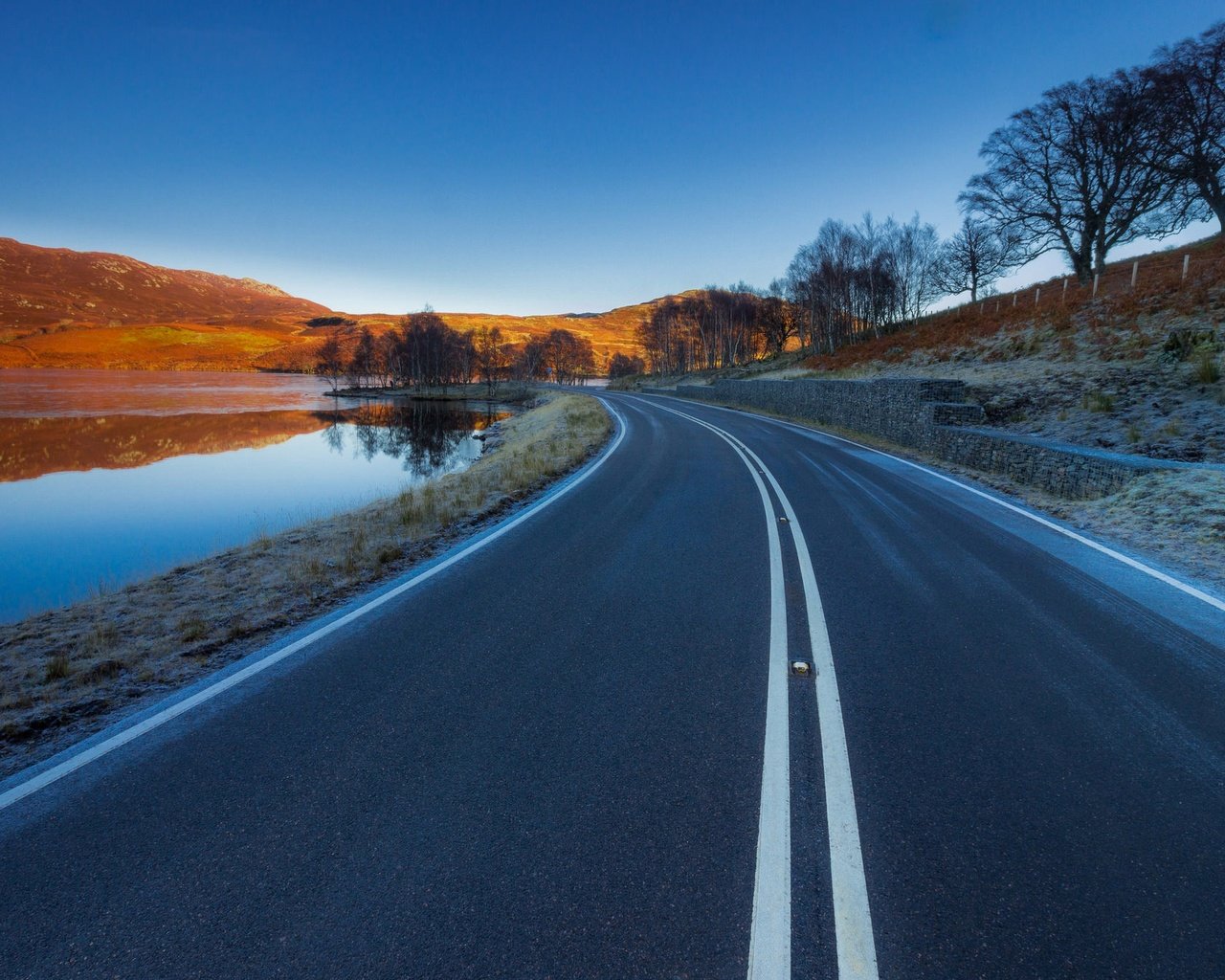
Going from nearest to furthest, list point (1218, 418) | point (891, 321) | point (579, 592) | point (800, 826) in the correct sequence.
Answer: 1. point (800, 826)
2. point (579, 592)
3. point (1218, 418)
4. point (891, 321)

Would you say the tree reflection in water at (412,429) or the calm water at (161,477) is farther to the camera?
the tree reflection in water at (412,429)

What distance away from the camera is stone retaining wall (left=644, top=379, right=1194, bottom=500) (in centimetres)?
928

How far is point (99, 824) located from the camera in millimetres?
2646

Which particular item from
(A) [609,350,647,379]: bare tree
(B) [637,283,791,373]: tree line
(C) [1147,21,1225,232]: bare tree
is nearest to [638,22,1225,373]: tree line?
(C) [1147,21,1225,232]: bare tree

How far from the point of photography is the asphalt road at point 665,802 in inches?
80.4

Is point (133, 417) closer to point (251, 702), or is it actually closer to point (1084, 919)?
point (251, 702)

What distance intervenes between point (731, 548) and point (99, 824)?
19.0 feet

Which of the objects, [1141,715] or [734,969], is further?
[1141,715]

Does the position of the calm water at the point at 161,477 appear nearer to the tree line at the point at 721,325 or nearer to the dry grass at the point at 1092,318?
the dry grass at the point at 1092,318

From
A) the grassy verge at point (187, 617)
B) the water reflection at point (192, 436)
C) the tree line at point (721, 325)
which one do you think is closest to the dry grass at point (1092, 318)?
the grassy verge at point (187, 617)

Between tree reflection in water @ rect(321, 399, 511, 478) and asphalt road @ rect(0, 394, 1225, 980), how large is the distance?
19340 millimetres

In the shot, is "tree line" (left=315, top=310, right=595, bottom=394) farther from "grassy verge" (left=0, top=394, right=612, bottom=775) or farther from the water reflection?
"grassy verge" (left=0, top=394, right=612, bottom=775)

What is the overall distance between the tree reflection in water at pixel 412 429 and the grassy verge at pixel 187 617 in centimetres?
1439

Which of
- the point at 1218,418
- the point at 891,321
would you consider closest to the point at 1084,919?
the point at 1218,418
